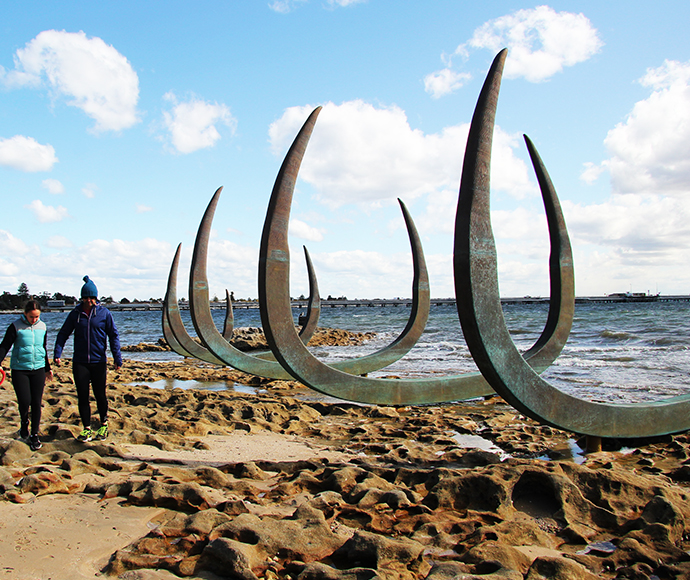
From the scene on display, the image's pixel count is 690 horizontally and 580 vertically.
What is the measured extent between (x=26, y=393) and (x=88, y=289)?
3.30 ft

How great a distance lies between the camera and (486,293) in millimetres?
3463

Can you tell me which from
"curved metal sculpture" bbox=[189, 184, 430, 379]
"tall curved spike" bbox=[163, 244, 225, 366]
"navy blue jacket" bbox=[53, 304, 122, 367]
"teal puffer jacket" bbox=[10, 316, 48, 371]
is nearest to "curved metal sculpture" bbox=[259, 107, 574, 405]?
"navy blue jacket" bbox=[53, 304, 122, 367]

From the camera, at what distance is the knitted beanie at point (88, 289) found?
4621 millimetres

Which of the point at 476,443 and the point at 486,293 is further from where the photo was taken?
the point at 476,443

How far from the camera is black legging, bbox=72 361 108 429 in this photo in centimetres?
446

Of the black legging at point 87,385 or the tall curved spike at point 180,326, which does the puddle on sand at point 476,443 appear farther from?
the tall curved spike at point 180,326

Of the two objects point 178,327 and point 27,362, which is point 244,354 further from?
point 27,362

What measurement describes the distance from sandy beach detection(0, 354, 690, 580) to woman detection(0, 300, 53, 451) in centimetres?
34

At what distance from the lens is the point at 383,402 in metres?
5.66

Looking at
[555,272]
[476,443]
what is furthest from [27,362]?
[555,272]

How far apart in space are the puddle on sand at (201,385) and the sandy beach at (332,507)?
372 centimetres

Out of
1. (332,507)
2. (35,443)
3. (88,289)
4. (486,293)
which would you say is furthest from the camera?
(88,289)

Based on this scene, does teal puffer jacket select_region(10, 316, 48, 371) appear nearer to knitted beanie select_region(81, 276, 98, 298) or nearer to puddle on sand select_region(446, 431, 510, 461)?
knitted beanie select_region(81, 276, 98, 298)

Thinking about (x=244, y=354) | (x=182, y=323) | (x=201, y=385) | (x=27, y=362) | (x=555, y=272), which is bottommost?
(x=201, y=385)
